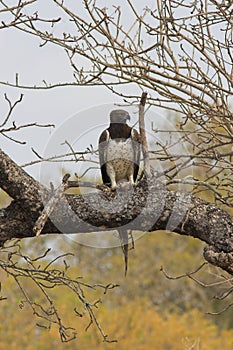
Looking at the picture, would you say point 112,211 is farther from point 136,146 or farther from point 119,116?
point 119,116

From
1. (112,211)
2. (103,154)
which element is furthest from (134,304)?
(112,211)

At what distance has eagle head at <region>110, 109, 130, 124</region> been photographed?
5375 millimetres

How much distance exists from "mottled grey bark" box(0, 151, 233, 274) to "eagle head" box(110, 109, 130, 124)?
45.0 inches

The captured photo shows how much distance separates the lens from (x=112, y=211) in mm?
4254

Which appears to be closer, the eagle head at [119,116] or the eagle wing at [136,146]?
the eagle wing at [136,146]

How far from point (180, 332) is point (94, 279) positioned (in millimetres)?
6409

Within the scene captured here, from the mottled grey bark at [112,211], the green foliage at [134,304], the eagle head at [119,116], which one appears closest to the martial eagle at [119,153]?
the eagle head at [119,116]

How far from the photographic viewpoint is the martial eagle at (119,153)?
5.23m

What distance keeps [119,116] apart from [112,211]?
1.27 meters

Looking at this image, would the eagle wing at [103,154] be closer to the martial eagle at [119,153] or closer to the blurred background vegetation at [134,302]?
the martial eagle at [119,153]

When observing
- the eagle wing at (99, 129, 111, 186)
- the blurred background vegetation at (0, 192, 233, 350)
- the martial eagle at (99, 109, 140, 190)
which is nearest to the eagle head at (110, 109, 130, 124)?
the martial eagle at (99, 109, 140, 190)

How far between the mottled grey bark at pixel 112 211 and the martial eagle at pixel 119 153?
0.90 metres

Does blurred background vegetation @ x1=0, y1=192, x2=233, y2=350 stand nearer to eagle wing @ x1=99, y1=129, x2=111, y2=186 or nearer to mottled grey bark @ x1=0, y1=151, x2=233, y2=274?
eagle wing @ x1=99, y1=129, x2=111, y2=186

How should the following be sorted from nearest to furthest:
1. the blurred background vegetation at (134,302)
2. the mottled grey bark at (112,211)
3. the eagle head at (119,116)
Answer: the mottled grey bark at (112,211), the eagle head at (119,116), the blurred background vegetation at (134,302)
